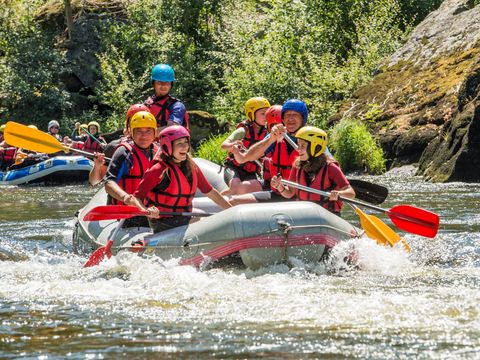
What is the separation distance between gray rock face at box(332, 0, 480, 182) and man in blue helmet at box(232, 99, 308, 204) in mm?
6130

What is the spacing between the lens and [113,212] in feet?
23.5

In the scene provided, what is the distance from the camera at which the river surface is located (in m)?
4.68

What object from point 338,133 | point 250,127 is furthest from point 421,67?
point 250,127

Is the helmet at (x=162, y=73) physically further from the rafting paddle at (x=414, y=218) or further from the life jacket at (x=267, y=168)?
the rafting paddle at (x=414, y=218)

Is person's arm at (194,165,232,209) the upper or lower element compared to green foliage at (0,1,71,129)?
lower

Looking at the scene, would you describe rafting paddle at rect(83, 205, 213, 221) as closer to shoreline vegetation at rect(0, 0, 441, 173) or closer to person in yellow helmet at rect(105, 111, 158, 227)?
person in yellow helmet at rect(105, 111, 158, 227)

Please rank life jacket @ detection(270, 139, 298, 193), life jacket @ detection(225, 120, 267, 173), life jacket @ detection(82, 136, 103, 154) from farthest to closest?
life jacket @ detection(82, 136, 103, 154) → life jacket @ detection(225, 120, 267, 173) → life jacket @ detection(270, 139, 298, 193)

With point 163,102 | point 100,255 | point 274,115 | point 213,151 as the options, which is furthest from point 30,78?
point 100,255

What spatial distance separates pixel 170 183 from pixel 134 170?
663 millimetres

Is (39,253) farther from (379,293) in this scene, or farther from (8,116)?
(8,116)

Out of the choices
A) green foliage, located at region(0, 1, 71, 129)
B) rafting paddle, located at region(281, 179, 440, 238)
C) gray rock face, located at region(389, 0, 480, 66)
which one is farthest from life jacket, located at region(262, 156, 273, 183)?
green foliage, located at region(0, 1, 71, 129)

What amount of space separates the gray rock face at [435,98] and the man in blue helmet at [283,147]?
241 inches

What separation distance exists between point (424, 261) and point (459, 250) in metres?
0.63

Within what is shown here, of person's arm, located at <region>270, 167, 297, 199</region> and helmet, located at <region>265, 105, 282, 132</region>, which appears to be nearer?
person's arm, located at <region>270, 167, 297, 199</region>
